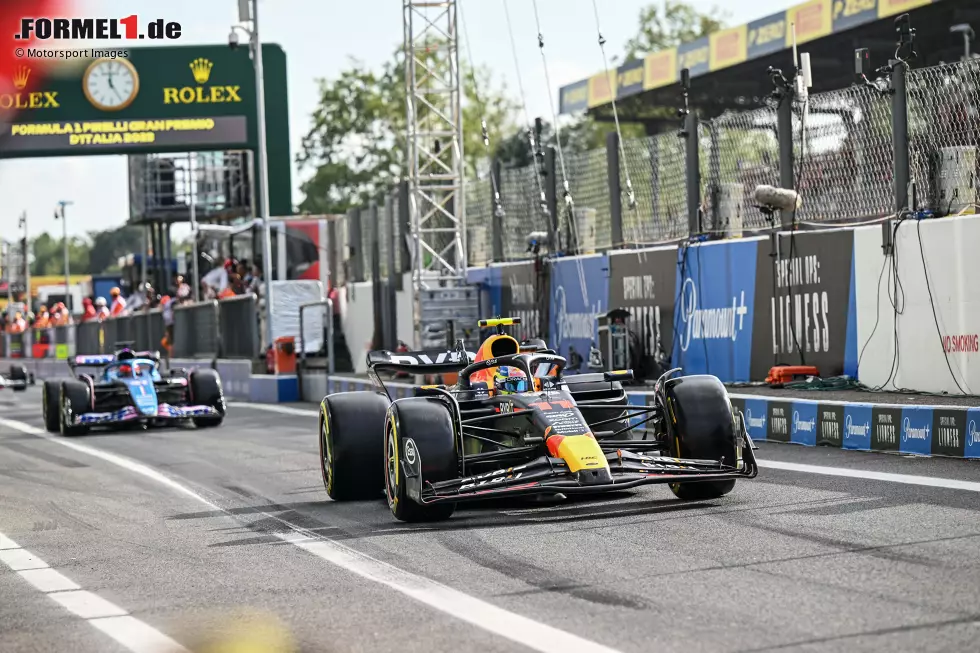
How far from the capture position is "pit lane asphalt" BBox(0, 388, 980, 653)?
19.1 feet

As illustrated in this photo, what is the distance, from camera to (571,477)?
29.2 ft

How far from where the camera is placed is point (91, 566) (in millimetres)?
8289

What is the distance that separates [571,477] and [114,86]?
89.0 feet

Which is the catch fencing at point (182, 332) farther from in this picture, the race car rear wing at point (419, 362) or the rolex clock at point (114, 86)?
the race car rear wing at point (419, 362)

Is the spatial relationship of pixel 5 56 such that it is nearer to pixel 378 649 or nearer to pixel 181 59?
pixel 181 59

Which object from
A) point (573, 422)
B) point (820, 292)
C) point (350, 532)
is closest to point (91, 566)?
point (350, 532)

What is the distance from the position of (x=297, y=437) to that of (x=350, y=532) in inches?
362

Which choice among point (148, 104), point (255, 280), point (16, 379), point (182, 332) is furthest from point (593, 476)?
point (16, 379)

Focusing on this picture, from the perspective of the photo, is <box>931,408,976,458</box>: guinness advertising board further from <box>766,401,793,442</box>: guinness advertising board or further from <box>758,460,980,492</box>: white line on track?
<box>766,401,793,442</box>: guinness advertising board

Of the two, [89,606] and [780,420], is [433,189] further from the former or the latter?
[89,606]

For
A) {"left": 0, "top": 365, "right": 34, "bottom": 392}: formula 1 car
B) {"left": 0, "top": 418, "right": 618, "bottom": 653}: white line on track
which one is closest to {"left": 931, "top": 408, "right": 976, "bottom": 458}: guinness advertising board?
{"left": 0, "top": 418, "right": 618, "bottom": 653}: white line on track

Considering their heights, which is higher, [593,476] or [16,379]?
[593,476]

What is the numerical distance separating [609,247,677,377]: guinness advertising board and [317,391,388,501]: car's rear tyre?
26.9ft

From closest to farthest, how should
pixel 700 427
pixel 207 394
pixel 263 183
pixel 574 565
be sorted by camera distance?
1. pixel 574 565
2. pixel 700 427
3. pixel 207 394
4. pixel 263 183
